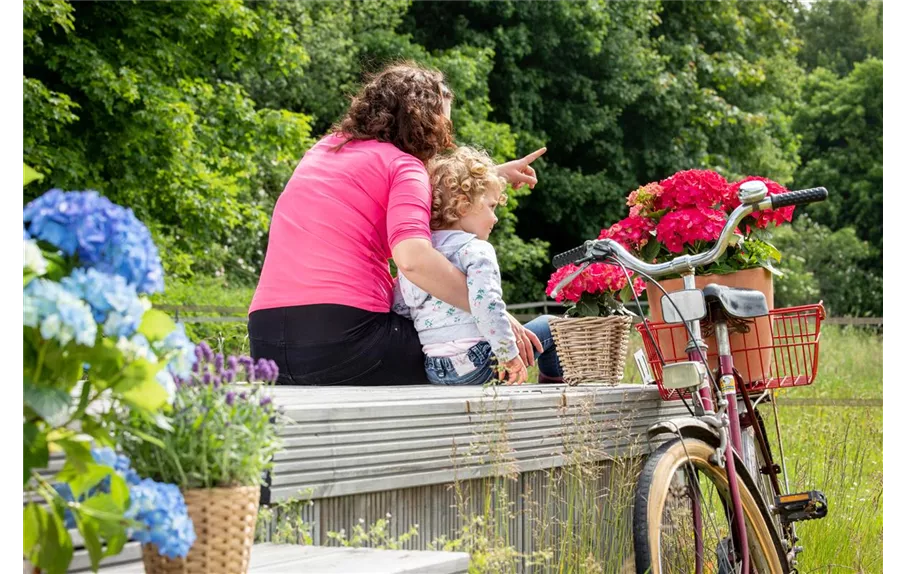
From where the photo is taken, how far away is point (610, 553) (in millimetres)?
3316

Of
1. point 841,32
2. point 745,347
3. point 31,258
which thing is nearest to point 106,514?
point 31,258

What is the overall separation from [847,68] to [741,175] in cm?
2054

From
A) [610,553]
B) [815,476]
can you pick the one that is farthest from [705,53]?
[610,553]

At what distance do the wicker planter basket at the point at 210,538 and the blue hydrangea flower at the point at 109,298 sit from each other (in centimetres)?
36

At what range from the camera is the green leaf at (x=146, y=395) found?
4.76 ft

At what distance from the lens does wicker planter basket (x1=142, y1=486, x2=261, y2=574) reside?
5.53ft

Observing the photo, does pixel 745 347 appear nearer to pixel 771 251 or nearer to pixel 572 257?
pixel 771 251

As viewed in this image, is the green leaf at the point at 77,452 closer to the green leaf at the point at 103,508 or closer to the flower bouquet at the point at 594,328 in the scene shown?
the green leaf at the point at 103,508

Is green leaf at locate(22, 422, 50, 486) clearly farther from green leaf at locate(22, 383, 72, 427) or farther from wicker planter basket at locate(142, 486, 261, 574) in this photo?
wicker planter basket at locate(142, 486, 261, 574)

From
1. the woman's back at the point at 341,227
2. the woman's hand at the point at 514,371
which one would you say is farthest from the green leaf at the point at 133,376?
the woman's back at the point at 341,227

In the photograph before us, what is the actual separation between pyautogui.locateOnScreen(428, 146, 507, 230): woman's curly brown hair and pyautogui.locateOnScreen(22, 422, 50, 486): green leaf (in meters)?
2.51

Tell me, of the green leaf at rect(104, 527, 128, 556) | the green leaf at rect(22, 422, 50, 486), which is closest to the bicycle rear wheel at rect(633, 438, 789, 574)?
the green leaf at rect(104, 527, 128, 556)

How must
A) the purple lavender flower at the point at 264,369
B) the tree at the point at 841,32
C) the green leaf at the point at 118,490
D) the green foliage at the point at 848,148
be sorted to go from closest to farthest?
the green leaf at the point at 118,490
the purple lavender flower at the point at 264,369
the green foliage at the point at 848,148
the tree at the point at 841,32

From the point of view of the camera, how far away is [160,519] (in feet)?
4.91
